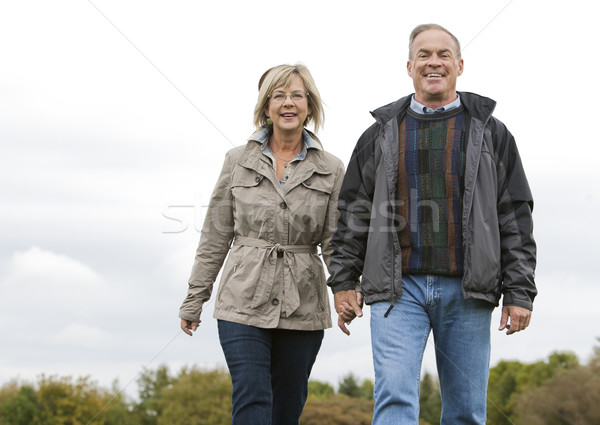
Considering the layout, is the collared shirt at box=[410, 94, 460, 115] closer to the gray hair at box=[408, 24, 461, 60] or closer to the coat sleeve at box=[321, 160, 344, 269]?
the gray hair at box=[408, 24, 461, 60]

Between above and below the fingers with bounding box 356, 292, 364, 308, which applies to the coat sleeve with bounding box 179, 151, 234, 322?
above

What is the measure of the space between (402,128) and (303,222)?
102cm

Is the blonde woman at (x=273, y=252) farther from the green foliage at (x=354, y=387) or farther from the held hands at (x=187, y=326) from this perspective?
the green foliage at (x=354, y=387)

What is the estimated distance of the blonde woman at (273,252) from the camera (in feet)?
15.4

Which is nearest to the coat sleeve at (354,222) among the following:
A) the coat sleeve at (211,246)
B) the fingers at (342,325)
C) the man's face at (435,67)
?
the fingers at (342,325)

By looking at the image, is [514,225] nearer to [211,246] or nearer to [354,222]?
[354,222]

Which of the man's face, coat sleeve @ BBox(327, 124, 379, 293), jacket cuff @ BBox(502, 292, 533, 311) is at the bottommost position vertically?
jacket cuff @ BBox(502, 292, 533, 311)

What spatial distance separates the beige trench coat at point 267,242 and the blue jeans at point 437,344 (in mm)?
833

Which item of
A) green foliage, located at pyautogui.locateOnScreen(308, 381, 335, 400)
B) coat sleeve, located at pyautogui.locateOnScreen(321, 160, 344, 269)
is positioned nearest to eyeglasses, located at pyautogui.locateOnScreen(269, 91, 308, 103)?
coat sleeve, located at pyautogui.locateOnScreen(321, 160, 344, 269)

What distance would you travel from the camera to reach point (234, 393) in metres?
4.62

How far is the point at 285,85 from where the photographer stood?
5.03 m

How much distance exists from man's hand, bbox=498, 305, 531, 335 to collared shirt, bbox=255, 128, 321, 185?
5.88 feet

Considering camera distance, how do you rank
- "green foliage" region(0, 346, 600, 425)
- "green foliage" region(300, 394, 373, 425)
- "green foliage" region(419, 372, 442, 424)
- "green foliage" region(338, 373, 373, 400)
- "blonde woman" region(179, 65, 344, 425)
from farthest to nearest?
1. "green foliage" region(338, 373, 373, 400)
2. "green foliage" region(300, 394, 373, 425)
3. "green foliage" region(419, 372, 442, 424)
4. "green foliage" region(0, 346, 600, 425)
5. "blonde woman" region(179, 65, 344, 425)

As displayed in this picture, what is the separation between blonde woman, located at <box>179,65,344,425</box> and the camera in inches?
184
